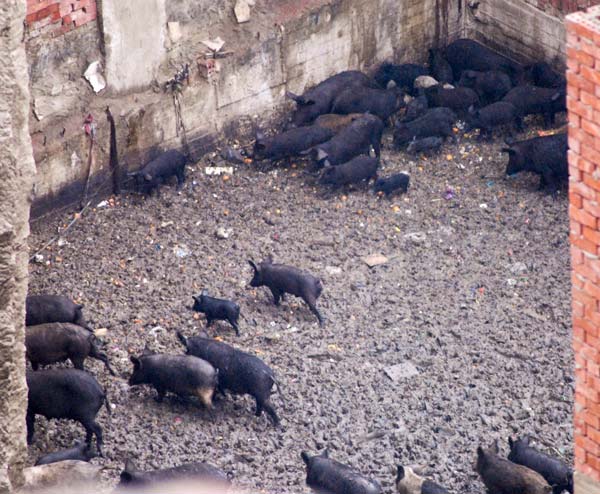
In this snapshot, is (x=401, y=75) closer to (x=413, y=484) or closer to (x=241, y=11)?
(x=241, y=11)

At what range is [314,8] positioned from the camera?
1672 cm

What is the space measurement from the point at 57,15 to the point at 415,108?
4.29 meters

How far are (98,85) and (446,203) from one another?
12.5 feet

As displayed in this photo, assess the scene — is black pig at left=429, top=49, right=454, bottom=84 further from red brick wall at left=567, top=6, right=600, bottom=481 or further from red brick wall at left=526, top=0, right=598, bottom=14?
red brick wall at left=567, top=6, right=600, bottom=481

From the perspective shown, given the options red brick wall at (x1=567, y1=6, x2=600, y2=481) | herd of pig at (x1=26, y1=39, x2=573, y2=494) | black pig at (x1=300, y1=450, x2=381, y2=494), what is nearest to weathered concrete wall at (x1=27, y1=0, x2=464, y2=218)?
herd of pig at (x1=26, y1=39, x2=573, y2=494)

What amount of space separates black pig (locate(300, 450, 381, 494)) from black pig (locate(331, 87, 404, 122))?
636 centimetres

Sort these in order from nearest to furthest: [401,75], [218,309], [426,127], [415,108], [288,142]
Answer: [218,309]
[288,142]
[426,127]
[415,108]
[401,75]

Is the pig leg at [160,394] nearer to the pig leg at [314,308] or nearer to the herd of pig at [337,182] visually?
the herd of pig at [337,182]

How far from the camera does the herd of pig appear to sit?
36.2 ft

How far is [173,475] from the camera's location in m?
10.9

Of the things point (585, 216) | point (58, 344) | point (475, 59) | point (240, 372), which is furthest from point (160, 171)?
point (585, 216)

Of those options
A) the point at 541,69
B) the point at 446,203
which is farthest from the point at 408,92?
the point at 446,203

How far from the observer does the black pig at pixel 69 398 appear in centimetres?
1160

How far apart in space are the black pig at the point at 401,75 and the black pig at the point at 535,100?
1371mm
